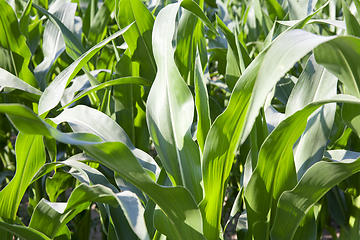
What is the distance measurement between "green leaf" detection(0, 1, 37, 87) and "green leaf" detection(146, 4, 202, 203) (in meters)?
0.45

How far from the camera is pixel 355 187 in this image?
0.74 m

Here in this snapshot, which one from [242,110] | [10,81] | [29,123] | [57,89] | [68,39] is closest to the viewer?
[29,123]

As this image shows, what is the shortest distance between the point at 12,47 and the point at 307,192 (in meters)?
0.77

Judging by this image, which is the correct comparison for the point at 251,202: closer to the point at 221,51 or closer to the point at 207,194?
the point at 207,194

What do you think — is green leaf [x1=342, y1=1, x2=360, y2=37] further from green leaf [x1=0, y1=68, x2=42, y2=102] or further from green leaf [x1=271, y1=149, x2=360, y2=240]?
green leaf [x1=0, y1=68, x2=42, y2=102]

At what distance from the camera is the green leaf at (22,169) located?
550 mm

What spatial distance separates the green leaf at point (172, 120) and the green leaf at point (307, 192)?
0.13m

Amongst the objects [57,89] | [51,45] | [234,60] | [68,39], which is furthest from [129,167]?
[51,45]

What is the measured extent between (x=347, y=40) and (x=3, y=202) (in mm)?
610

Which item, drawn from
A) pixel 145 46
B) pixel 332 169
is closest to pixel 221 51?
pixel 145 46

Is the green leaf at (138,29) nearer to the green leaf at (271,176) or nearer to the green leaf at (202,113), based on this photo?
the green leaf at (202,113)

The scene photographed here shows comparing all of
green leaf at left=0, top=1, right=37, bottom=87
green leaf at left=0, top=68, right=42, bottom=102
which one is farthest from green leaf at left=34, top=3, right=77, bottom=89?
green leaf at left=0, top=68, right=42, bottom=102

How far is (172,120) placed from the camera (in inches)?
19.8

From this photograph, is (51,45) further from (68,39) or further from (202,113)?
(202,113)
